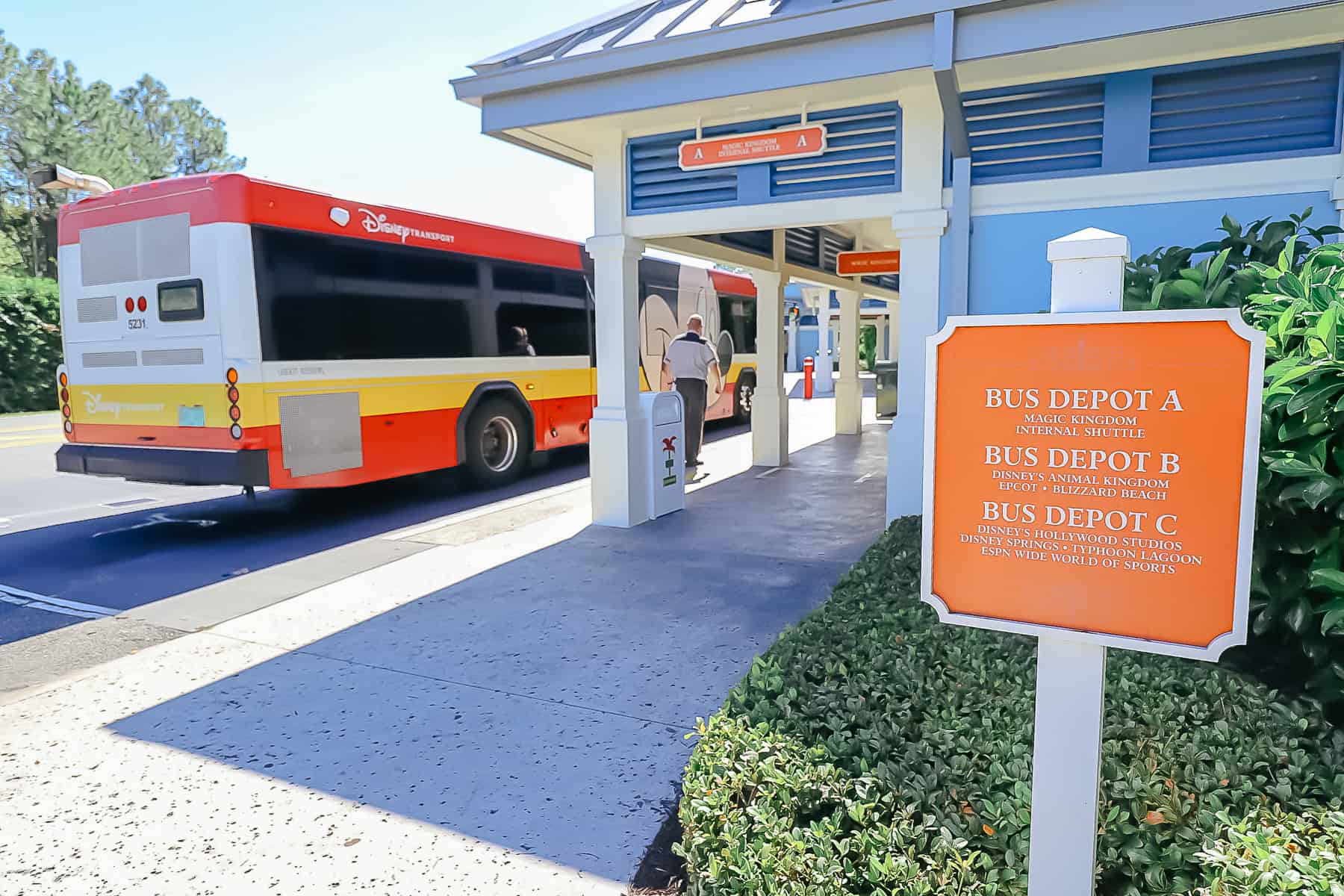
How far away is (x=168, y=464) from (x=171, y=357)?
37.3 inches

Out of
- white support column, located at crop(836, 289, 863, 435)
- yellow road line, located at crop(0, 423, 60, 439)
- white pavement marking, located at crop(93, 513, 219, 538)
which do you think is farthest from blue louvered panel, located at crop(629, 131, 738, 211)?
yellow road line, located at crop(0, 423, 60, 439)

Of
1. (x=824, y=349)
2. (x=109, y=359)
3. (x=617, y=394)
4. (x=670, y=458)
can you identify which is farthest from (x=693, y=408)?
(x=824, y=349)

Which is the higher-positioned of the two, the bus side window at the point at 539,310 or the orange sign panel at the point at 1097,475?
the bus side window at the point at 539,310

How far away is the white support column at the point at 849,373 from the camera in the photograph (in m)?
15.0

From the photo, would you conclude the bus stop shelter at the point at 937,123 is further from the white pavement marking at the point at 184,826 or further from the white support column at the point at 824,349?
the white support column at the point at 824,349

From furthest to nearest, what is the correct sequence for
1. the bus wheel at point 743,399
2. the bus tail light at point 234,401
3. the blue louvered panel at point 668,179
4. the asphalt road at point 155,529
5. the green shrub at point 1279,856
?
1. the bus wheel at point 743,399
2. the bus tail light at point 234,401
3. the blue louvered panel at point 668,179
4. the asphalt road at point 155,529
5. the green shrub at point 1279,856

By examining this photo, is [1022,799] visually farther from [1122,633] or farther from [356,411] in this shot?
[356,411]

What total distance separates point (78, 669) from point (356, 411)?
3.99 meters

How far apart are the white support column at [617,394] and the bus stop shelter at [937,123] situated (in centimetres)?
3

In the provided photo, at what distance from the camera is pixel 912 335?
20.0ft

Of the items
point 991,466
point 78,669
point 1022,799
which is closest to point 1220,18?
point 991,466

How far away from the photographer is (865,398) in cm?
2617

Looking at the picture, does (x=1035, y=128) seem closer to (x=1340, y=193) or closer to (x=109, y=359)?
(x=1340, y=193)

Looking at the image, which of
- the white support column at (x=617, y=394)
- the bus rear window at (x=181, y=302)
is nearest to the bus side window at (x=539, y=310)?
the white support column at (x=617, y=394)
